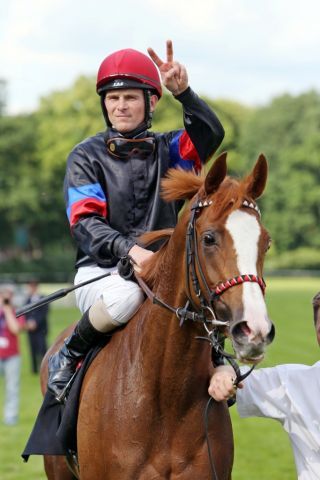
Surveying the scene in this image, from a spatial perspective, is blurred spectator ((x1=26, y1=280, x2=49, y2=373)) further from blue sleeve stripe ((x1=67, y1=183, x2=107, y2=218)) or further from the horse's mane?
the horse's mane

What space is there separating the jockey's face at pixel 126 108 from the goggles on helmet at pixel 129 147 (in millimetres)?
98

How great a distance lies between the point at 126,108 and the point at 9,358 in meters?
9.92

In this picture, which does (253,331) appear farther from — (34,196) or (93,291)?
(34,196)

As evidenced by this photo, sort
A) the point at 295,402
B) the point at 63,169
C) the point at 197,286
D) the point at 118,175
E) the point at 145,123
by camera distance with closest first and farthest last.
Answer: the point at 197,286 → the point at 295,402 → the point at 118,175 → the point at 145,123 → the point at 63,169

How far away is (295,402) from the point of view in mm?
4770

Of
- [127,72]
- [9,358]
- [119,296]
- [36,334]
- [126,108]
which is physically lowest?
[36,334]

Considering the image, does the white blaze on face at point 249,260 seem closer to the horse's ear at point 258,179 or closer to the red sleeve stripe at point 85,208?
the horse's ear at point 258,179

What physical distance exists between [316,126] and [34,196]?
32.1 m

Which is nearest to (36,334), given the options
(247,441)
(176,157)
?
(247,441)

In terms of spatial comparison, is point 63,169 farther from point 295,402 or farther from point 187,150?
point 295,402

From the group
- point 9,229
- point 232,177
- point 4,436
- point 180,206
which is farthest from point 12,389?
point 9,229

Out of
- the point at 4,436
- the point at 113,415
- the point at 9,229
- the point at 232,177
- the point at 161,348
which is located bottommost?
the point at 9,229

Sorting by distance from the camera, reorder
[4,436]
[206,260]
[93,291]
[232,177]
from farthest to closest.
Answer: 1. [4,436]
2. [93,291]
3. [232,177]
4. [206,260]

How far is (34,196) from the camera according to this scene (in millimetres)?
62094
